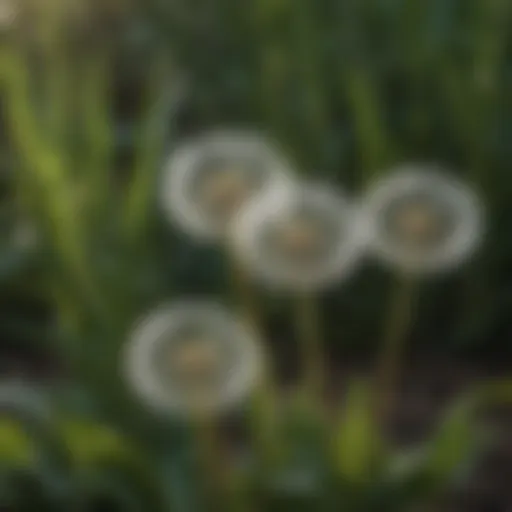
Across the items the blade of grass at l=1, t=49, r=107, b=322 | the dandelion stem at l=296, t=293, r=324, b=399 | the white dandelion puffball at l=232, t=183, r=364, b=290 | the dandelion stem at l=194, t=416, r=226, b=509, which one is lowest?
the dandelion stem at l=194, t=416, r=226, b=509

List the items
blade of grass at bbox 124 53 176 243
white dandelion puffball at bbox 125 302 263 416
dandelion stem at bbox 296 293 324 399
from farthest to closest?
1. blade of grass at bbox 124 53 176 243
2. dandelion stem at bbox 296 293 324 399
3. white dandelion puffball at bbox 125 302 263 416

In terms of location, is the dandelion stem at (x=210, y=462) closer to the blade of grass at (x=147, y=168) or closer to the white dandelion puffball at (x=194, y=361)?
the white dandelion puffball at (x=194, y=361)

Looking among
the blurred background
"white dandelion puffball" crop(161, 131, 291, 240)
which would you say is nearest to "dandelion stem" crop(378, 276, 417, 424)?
the blurred background

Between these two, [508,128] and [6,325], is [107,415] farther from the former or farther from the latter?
[508,128]

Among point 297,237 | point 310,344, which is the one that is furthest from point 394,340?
point 297,237

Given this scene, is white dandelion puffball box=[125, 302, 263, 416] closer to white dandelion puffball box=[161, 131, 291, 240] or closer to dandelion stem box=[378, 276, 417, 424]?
white dandelion puffball box=[161, 131, 291, 240]

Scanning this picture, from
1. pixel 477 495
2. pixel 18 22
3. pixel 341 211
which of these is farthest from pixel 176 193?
pixel 18 22
